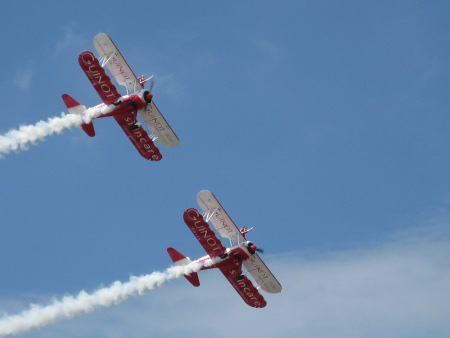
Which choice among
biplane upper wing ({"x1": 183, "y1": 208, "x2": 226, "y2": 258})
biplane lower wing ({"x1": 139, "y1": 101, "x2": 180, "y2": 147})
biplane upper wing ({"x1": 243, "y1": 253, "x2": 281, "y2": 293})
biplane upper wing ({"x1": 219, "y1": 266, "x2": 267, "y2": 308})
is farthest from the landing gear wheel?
biplane upper wing ({"x1": 243, "y1": 253, "x2": 281, "y2": 293})

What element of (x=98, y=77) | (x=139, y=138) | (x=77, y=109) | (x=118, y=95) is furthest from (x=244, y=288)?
(x=98, y=77)

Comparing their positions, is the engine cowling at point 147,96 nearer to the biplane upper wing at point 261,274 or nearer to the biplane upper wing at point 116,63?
the biplane upper wing at point 116,63

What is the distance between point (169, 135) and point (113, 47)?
7.36m

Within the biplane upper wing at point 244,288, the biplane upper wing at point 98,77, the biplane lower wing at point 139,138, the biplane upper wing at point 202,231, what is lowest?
the biplane upper wing at point 244,288

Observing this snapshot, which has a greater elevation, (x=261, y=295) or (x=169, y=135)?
(x=169, y=135)

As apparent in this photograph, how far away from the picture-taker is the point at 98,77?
293ft

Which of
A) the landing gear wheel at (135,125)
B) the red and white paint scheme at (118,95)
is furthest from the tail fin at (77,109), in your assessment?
the landing gear wheel at (135,125)

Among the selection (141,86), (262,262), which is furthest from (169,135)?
(262,262)

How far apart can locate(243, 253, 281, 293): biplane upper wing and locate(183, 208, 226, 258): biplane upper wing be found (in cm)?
317

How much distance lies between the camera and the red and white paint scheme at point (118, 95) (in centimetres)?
8944

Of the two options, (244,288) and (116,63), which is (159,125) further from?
(244,288)

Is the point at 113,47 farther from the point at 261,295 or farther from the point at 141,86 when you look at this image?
the point at 261,295

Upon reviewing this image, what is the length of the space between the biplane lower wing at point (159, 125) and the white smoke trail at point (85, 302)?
28.8 feet

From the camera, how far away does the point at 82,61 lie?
88.9 m
